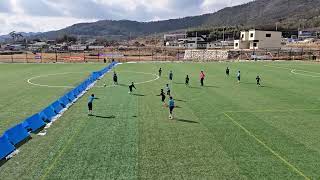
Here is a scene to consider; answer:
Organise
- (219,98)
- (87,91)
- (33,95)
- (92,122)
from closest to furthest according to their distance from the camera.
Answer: (92,122) → (219,98) → (33,95) → (87,91)

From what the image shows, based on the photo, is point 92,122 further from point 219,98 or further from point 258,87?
point 258,87

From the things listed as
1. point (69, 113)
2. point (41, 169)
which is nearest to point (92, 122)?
point (69, 113)

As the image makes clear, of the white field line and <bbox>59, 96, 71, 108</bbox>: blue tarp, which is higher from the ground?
<bbox>59, 96, 71, 108</bbox>: blue tarp

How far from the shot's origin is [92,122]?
23641 mm

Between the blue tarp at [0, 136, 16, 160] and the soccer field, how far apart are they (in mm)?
610

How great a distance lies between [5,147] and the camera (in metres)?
17.4

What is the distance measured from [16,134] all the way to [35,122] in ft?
9.29

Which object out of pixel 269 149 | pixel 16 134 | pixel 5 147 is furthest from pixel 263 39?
pixel 5 147

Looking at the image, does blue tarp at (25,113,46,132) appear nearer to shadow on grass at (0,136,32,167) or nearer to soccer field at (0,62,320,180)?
soccer field at (0,62,320,180)

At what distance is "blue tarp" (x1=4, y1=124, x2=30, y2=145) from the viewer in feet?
61.6

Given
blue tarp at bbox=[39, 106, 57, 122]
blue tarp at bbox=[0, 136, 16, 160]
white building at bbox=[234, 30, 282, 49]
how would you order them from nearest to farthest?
blue tarp at bbox=[0, 136, 16, 160] → blue tarp at bbox=[39, 106, 57, 122] → white building at bbox=[234, 30, 282, 49]

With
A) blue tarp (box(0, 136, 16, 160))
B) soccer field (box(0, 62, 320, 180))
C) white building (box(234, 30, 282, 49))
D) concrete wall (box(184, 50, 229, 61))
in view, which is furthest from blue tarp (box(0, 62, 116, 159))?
white building (box(234, 30, 282, 49))

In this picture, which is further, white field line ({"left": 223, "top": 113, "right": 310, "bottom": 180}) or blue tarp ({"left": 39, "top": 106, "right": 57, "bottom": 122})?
blue tarp ({"left": 39, "top": 106, "right": 57, "bottom": 122})

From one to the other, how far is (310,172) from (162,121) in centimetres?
1117
